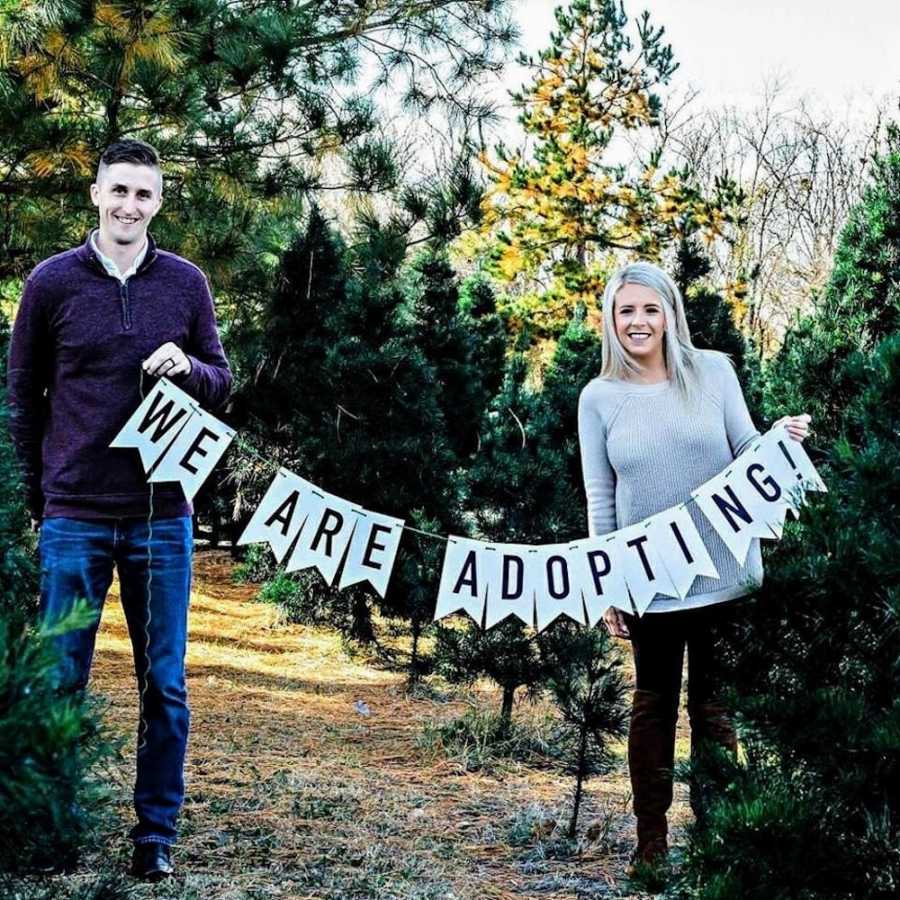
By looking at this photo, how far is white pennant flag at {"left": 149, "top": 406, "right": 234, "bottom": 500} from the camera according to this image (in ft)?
9.71

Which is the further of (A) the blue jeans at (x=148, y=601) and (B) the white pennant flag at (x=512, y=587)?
(B) the white pennant flag at (x=512, y=587)

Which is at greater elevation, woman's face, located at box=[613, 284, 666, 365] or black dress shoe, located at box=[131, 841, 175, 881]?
woman's face, located at box=[613, 284, 666, 365]

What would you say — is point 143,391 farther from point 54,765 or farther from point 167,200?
point 167,200

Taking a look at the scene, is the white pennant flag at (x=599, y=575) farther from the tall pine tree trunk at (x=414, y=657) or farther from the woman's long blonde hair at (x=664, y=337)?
the tall pine tree trunk at (x=414, y=657)

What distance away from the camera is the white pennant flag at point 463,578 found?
315cm

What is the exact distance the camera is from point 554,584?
3.11m

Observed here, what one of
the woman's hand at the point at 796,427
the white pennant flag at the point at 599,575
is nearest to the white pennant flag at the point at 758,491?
the woman's hand at the point at 796,427

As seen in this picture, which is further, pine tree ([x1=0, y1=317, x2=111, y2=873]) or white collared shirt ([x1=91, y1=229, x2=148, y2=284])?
white collared shirt ([x1=91, y1=229, x2=148, y2=284])

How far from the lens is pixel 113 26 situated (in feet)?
17.3

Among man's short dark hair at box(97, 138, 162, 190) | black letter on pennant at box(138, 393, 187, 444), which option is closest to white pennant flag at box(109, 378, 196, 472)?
black letter on pennant at box(138, 393, 187, 444)

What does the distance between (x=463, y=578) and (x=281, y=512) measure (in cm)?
51

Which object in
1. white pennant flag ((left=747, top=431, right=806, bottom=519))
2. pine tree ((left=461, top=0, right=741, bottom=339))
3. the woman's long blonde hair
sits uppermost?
pine tree ((left=461, top=0, right=741, bottom=339))

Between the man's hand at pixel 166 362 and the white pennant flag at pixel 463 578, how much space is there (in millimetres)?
820

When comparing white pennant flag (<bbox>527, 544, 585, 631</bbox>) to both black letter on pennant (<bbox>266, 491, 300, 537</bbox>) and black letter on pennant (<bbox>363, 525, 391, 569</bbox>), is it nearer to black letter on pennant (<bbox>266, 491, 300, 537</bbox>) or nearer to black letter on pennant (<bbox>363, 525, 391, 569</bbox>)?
black letter on pennant (<bbox>363, 525, 391, 569</bbox>)
